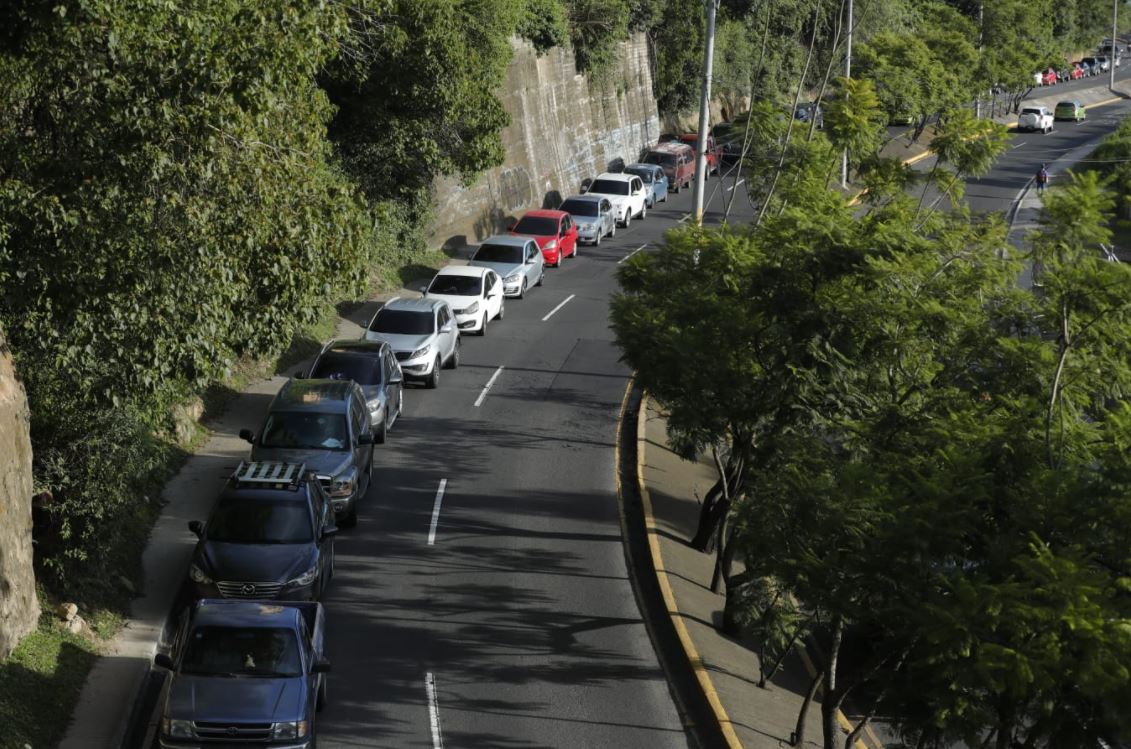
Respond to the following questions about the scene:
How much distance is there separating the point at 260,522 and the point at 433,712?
3.68 metres

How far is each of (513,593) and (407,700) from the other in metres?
3.82

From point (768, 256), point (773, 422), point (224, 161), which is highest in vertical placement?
point (224, 161)

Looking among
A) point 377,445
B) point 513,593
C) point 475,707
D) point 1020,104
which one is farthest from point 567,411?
point 1020,104

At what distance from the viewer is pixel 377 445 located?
991 inches

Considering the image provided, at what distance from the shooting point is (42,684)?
47.9 ft

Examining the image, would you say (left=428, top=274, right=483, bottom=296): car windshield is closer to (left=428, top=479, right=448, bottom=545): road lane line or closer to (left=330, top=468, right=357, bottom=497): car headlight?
(left=428, top=479, right=448, bottom=545): road lane line

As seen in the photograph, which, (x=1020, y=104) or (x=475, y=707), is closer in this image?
(x=475, y=707)

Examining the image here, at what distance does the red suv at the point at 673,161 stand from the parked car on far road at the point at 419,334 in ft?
98.9

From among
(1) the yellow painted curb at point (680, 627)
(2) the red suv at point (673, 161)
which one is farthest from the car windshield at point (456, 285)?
(2) the red suv at point (673, 161)

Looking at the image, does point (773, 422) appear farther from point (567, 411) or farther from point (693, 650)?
point (567, 411)

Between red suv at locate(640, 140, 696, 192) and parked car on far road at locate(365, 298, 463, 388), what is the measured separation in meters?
30.1

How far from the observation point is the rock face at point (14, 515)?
14.8 metres

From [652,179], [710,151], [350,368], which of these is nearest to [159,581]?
[350,368]

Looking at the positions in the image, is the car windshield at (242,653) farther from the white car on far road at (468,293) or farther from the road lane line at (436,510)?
the white car on far road at (468,293)
